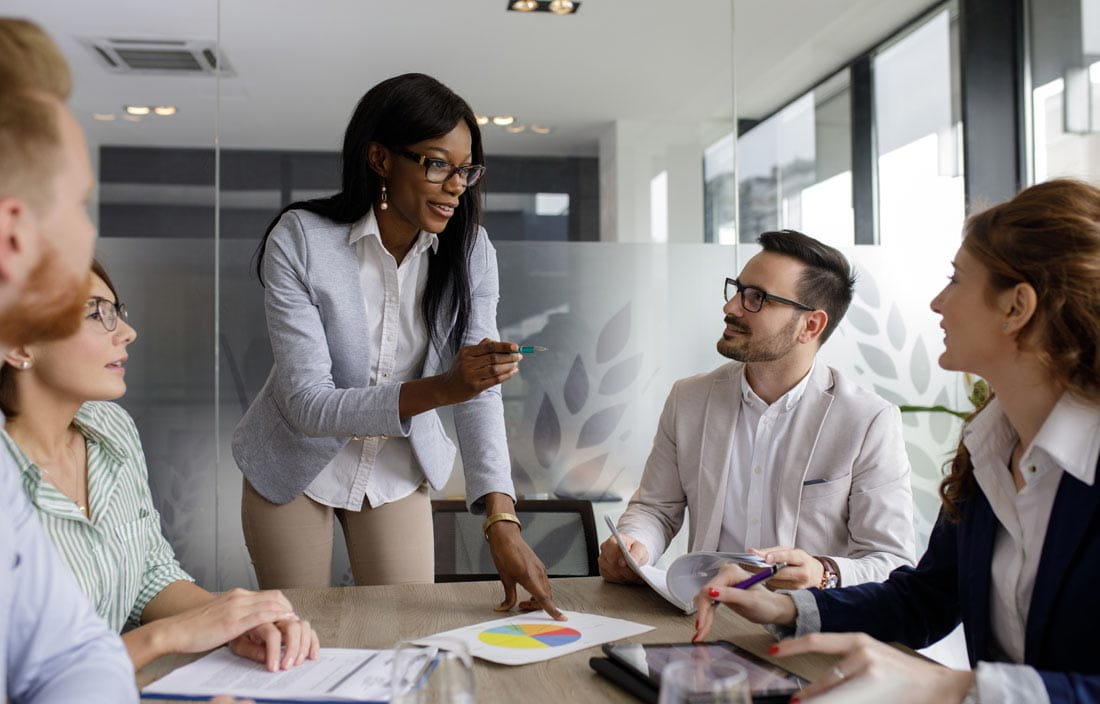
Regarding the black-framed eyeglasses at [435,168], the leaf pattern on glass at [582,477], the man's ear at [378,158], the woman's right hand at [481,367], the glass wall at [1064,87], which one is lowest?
the leaf pattern on glass at [582,477]

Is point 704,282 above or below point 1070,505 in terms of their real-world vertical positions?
above

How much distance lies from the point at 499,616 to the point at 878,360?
2983 mm

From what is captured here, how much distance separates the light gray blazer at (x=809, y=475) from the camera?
2.21 metres

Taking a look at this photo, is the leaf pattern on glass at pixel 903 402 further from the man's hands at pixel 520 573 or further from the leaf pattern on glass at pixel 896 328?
the man's hands at pixel 520 573

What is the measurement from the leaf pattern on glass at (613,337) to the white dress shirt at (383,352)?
1726 millimetres

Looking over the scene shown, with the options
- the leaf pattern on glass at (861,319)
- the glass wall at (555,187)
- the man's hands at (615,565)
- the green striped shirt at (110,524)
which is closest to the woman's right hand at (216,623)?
the green striped shirt at (110,524)

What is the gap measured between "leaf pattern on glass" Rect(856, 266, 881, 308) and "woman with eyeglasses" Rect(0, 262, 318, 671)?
3.12 meters

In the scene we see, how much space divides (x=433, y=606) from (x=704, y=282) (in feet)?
8.37

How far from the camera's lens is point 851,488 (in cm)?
227

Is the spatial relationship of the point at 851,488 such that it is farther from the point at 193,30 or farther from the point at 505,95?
the point at 193,30

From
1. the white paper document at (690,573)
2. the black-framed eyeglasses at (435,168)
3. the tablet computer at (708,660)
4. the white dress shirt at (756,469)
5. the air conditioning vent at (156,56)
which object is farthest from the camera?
the air conditioning vent at (156,56)

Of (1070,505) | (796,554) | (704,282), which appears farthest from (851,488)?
(704,282)

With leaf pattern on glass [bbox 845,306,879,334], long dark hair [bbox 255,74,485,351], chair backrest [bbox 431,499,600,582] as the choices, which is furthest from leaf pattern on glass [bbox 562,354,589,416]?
long dark hair [bbox 255,74,485,351]

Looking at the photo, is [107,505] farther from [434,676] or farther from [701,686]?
[701,686]
